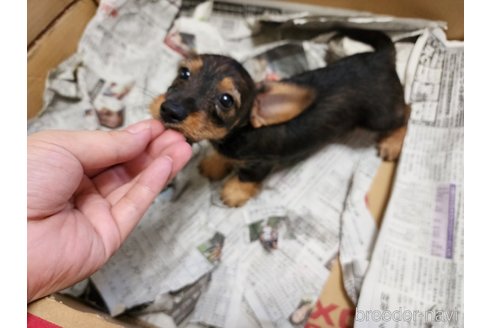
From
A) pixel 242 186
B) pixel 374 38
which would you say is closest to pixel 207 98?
pixel 242 186

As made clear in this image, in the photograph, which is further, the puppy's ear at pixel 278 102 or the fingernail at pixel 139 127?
the puppy's ear at pixel 278 102

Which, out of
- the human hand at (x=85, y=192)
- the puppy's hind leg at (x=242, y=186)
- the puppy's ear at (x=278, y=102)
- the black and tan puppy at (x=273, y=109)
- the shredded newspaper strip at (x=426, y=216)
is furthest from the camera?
the puppy's hind leg at (x=242, y=186)

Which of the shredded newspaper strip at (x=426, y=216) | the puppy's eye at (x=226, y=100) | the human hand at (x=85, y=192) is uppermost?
the puppy's eye at (x=226, y=100)

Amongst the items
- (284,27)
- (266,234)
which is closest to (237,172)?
(266,234)

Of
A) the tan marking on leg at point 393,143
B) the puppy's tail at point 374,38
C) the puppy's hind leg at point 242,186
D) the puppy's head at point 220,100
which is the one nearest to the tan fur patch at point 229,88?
the puppy's head at point 220,100

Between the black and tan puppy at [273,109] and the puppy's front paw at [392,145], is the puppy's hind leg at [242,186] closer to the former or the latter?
the black and tan puppy at [273,109]

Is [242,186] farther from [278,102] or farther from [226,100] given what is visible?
[226,100]

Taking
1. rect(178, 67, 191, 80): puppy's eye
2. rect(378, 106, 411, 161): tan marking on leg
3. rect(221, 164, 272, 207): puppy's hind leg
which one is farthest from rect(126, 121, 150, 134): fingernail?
rect(378, 106, 411, 161): tan marking on leg

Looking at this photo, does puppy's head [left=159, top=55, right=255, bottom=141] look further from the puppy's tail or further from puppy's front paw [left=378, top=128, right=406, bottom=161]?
puppy's front paw [left=378, top=128, right=406, bottom=161]

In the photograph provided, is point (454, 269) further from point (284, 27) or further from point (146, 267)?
point (284, 27)
